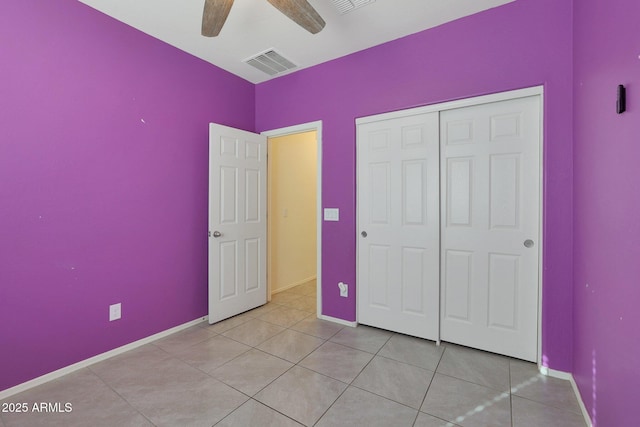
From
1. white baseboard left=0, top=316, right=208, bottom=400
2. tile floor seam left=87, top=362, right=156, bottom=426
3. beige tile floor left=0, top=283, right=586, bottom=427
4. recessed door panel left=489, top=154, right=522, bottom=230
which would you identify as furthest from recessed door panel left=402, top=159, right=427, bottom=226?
white baseboard left=0, top=316, right=208, bottom=400

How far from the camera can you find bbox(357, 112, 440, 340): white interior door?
2.38 m

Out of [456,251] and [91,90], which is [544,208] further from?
[91,90]

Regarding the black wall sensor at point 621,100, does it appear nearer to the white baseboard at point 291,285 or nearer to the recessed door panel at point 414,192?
the recessed door panel at point 414,192

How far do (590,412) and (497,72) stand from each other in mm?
2205

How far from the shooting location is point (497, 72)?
2094 mm

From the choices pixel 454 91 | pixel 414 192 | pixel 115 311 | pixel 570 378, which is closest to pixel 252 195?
pixel 115 311

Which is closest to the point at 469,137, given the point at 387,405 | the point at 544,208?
the point at 544,208

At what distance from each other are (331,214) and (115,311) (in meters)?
2.03

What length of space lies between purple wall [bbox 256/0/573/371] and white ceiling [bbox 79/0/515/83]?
0.13 m

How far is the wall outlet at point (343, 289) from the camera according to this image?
2.80m

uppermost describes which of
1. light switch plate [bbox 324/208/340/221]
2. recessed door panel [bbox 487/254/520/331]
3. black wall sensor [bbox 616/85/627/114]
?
black wall sensor [bbox 616/85/627/114]

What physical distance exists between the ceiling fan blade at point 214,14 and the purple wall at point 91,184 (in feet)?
3.32

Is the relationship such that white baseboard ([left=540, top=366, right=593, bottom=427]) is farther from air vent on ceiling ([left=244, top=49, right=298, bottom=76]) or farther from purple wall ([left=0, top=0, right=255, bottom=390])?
air vent on ceiling ([left=244, top=49, right=298, bottom=76])

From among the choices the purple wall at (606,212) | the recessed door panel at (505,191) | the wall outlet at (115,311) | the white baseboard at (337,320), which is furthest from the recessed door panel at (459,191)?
the wall outlet at (115,311)
